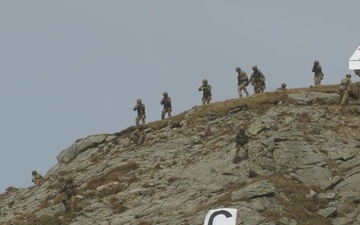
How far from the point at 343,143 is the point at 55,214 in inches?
669

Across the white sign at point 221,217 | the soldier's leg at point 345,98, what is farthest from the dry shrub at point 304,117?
the white sign at point 221,217

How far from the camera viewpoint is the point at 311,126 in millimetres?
45250

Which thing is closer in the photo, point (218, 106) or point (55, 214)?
point (55, 214)

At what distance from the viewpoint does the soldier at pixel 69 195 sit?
131ft

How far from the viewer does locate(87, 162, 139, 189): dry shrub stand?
44.2 meters

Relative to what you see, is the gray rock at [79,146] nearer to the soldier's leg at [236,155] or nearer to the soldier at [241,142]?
the soldier's leg at [236,155]

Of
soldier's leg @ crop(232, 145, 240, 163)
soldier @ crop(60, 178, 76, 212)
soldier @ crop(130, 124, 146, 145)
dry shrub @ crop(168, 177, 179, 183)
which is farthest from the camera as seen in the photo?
soldier @ crop(130, 124, 146, 145)

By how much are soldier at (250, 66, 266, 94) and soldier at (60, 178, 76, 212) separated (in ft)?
65.1

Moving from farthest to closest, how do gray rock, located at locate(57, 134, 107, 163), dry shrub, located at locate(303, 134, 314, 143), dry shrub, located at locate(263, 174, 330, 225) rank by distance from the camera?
gray rock, located at locate(57, 134, 107, 163), dry shrub, located at locate(303, 134, 314, 143), dry shrub, located at locate(263, 174, 330, 225)

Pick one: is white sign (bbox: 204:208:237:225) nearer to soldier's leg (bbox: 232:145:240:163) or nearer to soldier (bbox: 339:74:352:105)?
soldier's leg (bbox: 232:145:240:163)

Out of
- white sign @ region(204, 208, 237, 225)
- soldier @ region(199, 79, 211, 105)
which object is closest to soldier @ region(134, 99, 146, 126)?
soldier @ region(199, 79, 211, 105)

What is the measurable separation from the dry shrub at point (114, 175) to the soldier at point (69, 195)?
11.5 ft

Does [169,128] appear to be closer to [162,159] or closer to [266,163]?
[162,159]

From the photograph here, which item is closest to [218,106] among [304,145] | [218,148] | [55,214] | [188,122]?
[188,122]
